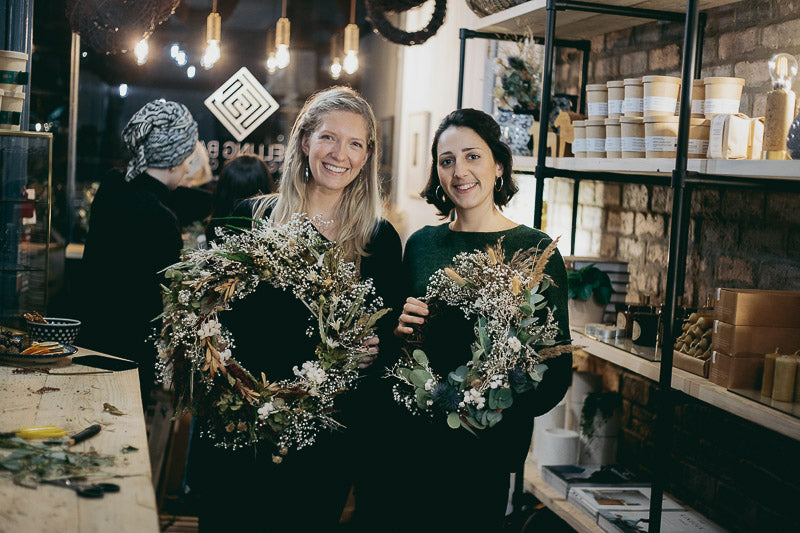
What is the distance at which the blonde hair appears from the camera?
272 cm

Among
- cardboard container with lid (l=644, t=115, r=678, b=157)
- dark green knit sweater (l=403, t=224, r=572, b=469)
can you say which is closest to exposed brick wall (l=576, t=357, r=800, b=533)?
dark green knit sweater (l=403, t=224, r=572, b=469)

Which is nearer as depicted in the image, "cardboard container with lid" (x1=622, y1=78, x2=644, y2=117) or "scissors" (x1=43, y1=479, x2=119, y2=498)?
"scissors" (x1=43, y1=479, x2=119, y2=498)

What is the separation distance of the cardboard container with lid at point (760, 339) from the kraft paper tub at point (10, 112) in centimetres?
258

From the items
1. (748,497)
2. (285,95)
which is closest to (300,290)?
(748,497)

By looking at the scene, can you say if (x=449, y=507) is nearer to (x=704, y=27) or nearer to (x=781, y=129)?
(x=781, y=129)

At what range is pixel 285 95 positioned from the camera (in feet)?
21.0

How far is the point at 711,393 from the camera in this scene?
2.52 metres

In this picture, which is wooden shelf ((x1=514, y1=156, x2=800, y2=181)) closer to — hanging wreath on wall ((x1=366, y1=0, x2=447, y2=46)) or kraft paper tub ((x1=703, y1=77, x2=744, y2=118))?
kraft paper tub ((x1=703, y1=77, x2=744, y2=118))

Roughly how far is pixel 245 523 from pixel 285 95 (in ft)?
14.6

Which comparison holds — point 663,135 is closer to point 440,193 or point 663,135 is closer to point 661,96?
point 661,96

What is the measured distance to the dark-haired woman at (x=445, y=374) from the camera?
245 centimetres

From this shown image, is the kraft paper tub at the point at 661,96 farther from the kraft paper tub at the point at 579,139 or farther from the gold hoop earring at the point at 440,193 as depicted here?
the gold hoop earring at the point at 440,193

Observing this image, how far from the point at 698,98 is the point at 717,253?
73cm

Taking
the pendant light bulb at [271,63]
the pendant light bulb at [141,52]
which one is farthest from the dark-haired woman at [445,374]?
the pendant light bulb at [271,63]
